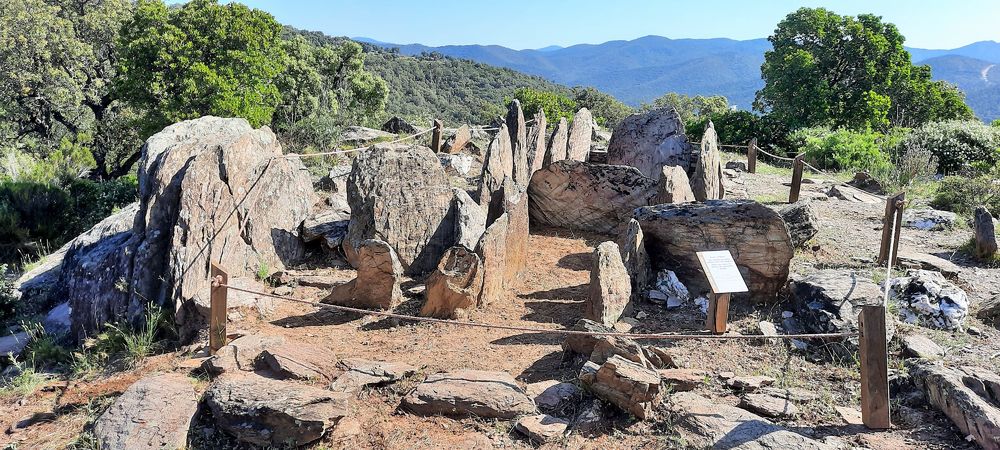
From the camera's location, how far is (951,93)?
77.5 feet

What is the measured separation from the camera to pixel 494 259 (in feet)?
22.8

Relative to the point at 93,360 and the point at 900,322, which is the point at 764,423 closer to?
the point at 900,322

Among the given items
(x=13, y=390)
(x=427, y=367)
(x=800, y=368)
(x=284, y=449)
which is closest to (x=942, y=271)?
(x=800, y=368)

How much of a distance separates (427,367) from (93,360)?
3055mm

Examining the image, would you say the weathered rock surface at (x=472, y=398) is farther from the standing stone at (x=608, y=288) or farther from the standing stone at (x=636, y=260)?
the standing stone at (x=636, y=260)

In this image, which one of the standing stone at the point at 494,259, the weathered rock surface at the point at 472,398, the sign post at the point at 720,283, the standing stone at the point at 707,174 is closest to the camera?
the weathered rock surface at the point at 472,398

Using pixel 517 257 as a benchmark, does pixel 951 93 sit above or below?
above

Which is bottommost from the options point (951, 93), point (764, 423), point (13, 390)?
point (13, 390)

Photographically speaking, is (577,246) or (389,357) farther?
(577,246)

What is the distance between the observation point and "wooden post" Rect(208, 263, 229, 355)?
5398 mm

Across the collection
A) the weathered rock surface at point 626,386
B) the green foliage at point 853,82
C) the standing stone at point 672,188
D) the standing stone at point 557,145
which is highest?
the green foliage at point 853,82

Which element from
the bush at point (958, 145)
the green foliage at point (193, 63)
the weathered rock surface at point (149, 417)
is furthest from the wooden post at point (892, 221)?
the green foliage at point (193, 63)

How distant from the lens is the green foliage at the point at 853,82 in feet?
72.9

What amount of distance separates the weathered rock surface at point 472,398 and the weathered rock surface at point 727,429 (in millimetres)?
1030
